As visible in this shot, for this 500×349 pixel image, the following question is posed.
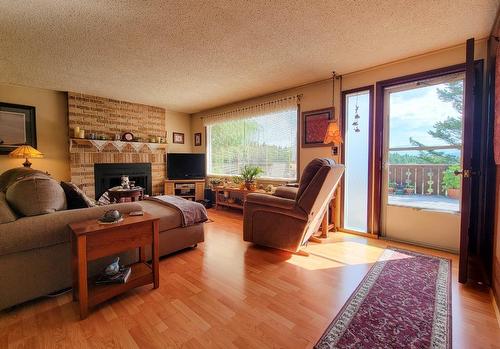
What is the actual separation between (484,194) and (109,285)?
11.5 ft

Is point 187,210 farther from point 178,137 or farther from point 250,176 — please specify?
point 178,137

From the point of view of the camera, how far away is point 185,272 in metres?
2.15

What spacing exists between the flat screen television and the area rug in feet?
13.5

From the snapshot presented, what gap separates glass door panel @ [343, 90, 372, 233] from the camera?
3240 mm

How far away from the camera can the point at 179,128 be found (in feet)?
19.3

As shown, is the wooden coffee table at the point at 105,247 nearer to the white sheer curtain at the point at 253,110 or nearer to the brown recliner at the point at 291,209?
the brown recliner at the point at 291,209

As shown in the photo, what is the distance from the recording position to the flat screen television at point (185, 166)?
5.30 meters

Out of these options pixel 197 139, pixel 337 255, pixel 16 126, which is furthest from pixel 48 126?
pixel 337 255

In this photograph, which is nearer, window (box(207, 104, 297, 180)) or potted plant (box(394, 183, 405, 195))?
potted plant (box(394, 183, 405, 195))

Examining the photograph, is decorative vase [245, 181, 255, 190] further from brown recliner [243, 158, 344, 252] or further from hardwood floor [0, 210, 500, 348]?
hardwood floor [0, 210, 500, 348]

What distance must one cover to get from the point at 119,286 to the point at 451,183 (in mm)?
3512

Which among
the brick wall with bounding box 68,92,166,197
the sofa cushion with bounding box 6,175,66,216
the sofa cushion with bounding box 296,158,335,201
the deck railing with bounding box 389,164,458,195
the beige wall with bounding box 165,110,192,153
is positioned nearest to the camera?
the sofa cushion with bounding box 6,175,66,216

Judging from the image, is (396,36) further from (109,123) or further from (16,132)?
(16,132)

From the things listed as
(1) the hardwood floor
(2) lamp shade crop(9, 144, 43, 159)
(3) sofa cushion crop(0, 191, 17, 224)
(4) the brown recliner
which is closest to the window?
(4) the brown recliner
